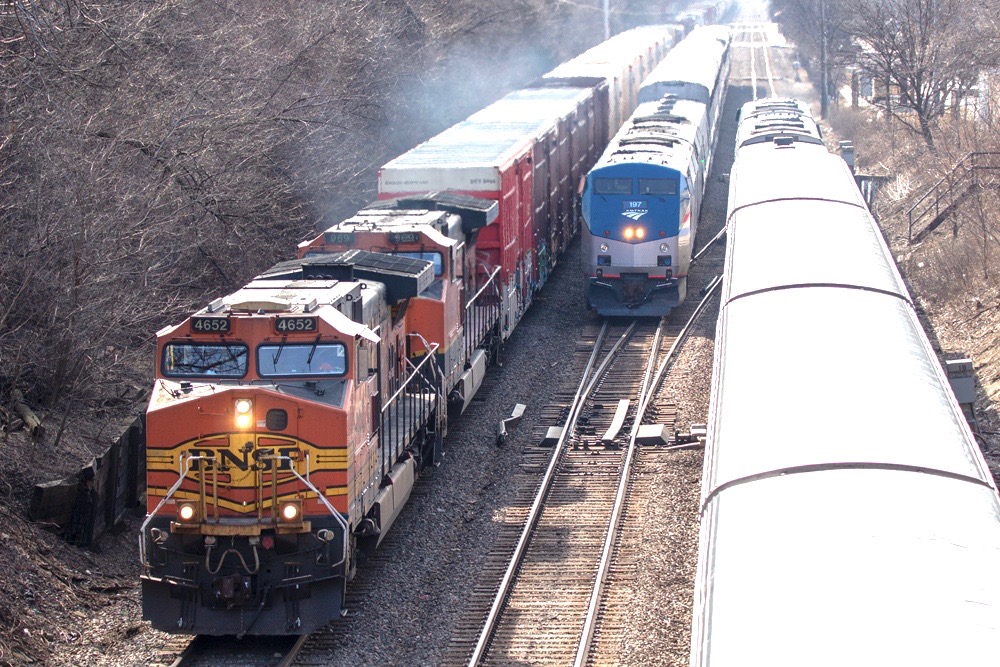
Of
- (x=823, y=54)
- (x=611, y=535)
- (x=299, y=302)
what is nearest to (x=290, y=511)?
(x=299, y=302)

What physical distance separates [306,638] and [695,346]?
11.5m

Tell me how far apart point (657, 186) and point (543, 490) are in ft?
28.7

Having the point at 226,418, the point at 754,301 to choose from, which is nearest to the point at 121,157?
the point at 226,418

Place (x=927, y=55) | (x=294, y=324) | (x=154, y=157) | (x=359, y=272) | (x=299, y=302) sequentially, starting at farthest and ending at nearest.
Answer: (x=927, y=55)
(x=154, y=157)
(x=359, y=272)
(x=299, y=302)
(x=294, y=324)

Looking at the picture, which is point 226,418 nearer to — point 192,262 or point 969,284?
point 192,262

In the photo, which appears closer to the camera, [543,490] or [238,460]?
[238,460]

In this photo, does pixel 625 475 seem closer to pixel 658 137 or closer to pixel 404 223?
pixel 404 223

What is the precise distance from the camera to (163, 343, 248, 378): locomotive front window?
10.5 metres

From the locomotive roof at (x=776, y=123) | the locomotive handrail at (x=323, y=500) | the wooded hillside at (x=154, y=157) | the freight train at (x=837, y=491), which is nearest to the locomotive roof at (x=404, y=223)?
the wooded hillside at (x=154, y=157)

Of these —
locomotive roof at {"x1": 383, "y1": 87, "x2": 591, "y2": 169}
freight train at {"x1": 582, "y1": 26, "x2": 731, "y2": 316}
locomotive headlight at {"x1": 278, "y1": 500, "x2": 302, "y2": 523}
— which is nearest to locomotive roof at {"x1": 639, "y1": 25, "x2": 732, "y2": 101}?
locomotive roof at {"x1": 383, "y1": 87, "x2": 591, "y2": 169}

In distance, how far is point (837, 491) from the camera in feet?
26.0

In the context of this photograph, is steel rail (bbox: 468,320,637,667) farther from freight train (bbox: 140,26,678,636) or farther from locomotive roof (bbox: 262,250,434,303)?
locomotive roof (bbox: 262,250,434,303)

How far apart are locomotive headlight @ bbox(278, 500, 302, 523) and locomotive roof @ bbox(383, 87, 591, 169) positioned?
9.47 meters

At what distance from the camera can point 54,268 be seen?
14438 mm
